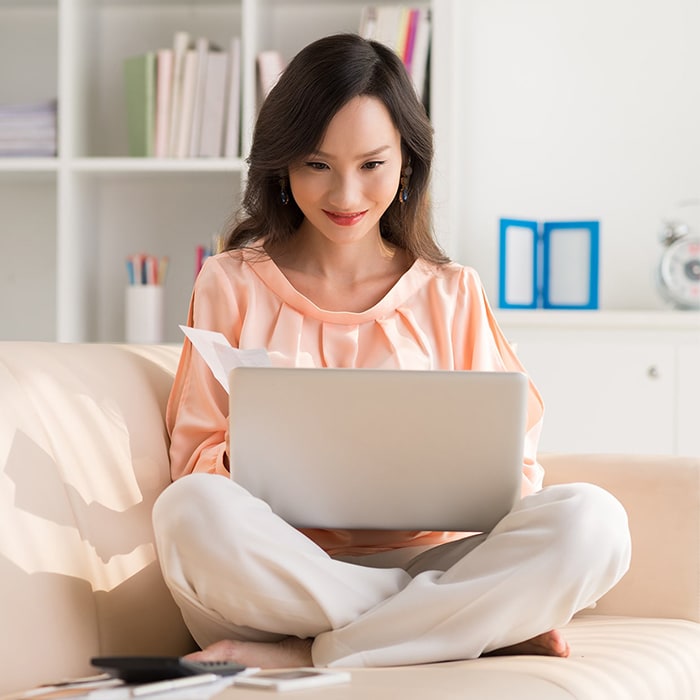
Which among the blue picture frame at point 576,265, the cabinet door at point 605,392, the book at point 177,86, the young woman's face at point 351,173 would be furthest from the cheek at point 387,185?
the book at point 177,86

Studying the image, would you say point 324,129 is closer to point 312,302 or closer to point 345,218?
point 345,218

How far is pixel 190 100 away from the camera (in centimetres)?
294

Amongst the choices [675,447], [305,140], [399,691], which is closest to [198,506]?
[399,691]

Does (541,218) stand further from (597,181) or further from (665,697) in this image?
(665,697)

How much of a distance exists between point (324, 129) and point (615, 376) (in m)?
1.24

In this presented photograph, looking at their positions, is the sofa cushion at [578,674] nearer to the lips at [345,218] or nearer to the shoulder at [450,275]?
the shoulder at [450,275]

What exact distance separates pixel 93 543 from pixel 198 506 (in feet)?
0.55

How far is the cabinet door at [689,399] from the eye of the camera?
271 cm

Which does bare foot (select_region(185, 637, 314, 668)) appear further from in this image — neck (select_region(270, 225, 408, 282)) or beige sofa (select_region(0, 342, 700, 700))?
neck (select_region(270, 225, 408, 282))

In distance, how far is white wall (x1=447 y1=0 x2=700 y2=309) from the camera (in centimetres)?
304

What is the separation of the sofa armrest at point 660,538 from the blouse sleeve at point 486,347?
0.15 metres

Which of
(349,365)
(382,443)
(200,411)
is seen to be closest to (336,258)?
(349,365)

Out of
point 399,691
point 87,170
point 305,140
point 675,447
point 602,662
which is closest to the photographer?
point 399,691

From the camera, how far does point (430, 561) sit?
1539 millimetres
